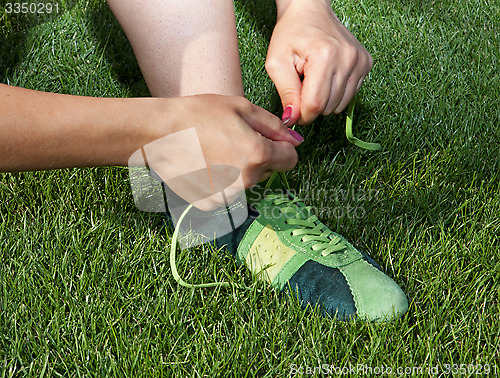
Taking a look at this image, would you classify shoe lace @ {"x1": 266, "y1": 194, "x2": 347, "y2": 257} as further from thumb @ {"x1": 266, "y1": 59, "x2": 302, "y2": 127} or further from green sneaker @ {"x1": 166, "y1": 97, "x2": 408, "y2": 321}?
thumb @ {"x1": 266, "y1": 59, "x2": 302, "y2": 127}

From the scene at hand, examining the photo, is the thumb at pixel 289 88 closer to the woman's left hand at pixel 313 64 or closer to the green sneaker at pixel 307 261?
the woman's left hand at pixel 313 64

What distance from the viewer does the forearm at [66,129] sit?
0.84 m

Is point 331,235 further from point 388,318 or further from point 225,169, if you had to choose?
point 225,169

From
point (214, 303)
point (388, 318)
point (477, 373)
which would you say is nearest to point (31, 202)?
point (214, 303)

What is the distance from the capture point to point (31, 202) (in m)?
1.43

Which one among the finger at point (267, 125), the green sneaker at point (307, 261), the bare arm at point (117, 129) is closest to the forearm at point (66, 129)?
the bare arm at point (117, 129)

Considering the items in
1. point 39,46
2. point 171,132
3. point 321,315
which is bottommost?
point 321,315

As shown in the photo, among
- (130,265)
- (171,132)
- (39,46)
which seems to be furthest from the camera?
(39,46)

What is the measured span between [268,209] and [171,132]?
1.44ft

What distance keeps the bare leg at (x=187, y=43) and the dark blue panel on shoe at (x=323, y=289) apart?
0.46 meters

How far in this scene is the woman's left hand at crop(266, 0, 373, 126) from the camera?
3.82ft

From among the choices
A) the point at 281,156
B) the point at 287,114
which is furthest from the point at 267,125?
the point at 287,114

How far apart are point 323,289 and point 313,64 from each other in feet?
1.64

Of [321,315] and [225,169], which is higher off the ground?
[225,169]
